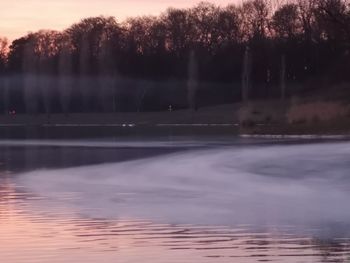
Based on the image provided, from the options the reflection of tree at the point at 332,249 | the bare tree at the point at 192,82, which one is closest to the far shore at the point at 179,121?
the bare tree at the point at 192,82

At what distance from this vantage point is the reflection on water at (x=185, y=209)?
9578mm

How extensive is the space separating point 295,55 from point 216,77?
353 inches

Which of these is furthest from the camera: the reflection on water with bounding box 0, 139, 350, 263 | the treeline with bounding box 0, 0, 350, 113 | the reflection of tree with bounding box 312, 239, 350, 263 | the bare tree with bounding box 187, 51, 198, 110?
the treeline with bounding box 0, 0, 350, 113

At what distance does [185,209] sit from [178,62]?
83.0 m

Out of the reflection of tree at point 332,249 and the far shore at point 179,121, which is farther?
the far shore at point 179,121

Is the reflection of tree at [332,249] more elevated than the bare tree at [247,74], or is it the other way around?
the bare tree at [247,74]

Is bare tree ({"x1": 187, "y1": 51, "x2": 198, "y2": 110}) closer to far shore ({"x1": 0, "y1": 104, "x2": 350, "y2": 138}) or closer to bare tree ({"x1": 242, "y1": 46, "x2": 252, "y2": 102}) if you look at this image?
far shore ({"x1": 0, "y1": 104, "x2": 350, "y2": 138})

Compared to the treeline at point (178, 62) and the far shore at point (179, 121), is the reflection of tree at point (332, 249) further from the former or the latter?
the treeline at point (178, 62)

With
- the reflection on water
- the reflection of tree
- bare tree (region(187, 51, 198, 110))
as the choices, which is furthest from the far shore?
the reflection of tree

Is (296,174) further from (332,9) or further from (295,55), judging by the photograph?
(295,55)

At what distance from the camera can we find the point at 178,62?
96.0 metres

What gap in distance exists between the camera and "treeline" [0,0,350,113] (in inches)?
3430

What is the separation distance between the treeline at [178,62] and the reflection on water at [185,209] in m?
56.2

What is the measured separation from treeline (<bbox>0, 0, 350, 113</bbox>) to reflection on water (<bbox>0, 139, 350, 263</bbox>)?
5622 cm
